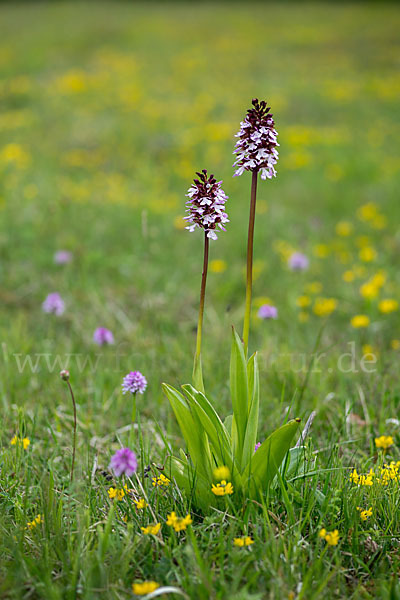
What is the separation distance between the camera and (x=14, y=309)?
340cm

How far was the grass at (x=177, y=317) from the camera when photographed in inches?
Answer: 51.6

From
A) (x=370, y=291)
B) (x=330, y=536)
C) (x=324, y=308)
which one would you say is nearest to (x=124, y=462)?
(x=330, y=536)

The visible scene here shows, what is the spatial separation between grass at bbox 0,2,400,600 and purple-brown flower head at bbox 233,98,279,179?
2.49 ft

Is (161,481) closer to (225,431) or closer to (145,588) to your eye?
(225,431)

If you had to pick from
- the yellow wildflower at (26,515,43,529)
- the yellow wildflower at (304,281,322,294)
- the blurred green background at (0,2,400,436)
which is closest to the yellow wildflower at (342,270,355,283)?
the blurred green background at (0,2,400,436)

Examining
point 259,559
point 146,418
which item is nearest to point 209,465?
point 259,559

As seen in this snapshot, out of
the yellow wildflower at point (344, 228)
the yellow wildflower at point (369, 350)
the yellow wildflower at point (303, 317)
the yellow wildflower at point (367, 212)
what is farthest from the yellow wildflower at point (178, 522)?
the yellow wildflower at point (367, 212)

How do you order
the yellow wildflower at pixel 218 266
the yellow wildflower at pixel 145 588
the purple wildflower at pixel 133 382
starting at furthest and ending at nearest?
the yellow wildflower at pixel 218 266
the purple wildflower at pixel 133 382
the yellow wildflower at pixel 145 588

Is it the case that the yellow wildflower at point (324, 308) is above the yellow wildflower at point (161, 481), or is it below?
above

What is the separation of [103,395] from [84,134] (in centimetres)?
534

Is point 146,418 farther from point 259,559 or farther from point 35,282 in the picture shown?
point 35,282

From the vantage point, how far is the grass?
1.31 meters

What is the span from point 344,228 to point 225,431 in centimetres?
341

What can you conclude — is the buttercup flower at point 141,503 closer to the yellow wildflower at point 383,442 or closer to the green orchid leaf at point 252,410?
the green orchid leaf at point 252,410
